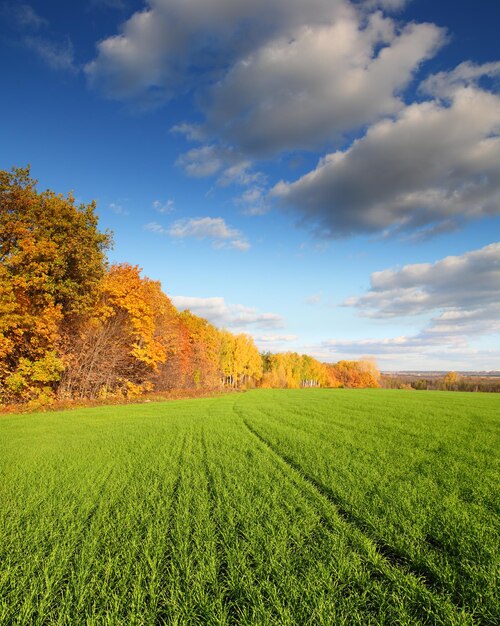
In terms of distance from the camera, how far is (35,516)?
5270 mm

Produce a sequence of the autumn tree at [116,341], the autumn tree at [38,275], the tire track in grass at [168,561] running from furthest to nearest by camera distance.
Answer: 1. the autumn tree at [116,341]
2. the autumn tree at [38,275]
3. the tire track in grass at [168,561]

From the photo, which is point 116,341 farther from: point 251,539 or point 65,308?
point 251,539

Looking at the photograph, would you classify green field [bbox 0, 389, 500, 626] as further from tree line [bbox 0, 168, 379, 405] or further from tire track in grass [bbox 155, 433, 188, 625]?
tree line [bbox 0, 168, 379, 405]

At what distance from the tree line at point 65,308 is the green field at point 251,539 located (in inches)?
656

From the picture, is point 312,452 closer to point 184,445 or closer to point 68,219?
point 184,445

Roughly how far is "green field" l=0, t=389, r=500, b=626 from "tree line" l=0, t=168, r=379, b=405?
1667 centimetres

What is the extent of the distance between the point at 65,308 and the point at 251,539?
2666 cm

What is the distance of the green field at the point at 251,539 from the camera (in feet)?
10.1

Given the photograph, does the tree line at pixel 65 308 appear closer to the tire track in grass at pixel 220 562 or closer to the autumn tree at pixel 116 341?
the autumn tree at pixel 116 341

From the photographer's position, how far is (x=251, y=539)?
4289 millimetres

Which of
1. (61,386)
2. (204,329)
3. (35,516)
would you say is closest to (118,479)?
(35,516)

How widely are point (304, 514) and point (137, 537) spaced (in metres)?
2.55

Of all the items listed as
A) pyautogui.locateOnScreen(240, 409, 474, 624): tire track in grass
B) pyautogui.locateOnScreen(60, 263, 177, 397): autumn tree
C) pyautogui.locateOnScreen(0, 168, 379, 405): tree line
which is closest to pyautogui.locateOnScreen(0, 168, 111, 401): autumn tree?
pyautogui.locateOnScreen(0, 168, 379, 405): tree line

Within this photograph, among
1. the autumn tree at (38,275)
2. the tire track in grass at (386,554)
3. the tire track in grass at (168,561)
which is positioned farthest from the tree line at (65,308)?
the tire track in grass at (386,554)
